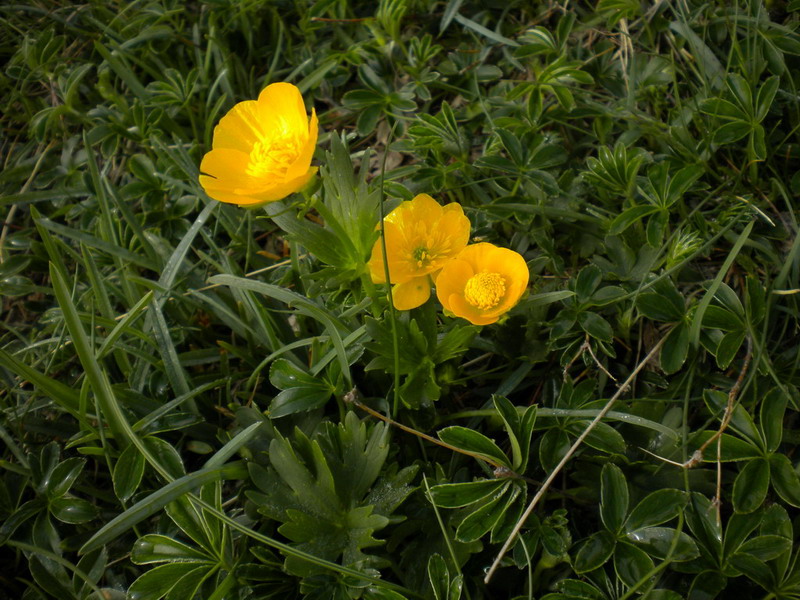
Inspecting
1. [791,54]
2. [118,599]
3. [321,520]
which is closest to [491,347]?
[321,520]

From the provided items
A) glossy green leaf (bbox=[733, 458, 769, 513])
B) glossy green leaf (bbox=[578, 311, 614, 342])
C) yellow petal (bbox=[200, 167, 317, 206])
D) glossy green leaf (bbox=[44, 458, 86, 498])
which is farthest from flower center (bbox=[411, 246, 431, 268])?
glossy green leaf (bbox=[44, 458, 86, 498])

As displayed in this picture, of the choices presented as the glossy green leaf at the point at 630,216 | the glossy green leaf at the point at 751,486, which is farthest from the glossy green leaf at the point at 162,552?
the glossy green leaf at the point at 630,216

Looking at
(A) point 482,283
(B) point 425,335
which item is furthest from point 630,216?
(B) point 425,335

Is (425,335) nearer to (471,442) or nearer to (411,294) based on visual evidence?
(411,294)

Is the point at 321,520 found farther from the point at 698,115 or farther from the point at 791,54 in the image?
the point at 791,54

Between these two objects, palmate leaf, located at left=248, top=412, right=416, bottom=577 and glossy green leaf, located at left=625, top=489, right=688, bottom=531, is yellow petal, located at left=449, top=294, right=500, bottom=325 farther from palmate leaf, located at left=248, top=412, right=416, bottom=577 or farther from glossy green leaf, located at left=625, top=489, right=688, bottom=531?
glossy green leaf, located at left=625, top=489, right=688, bottom=531

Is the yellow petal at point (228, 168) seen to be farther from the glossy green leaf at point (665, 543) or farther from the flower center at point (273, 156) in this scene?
the glossy green leaf at point (665, 543)
